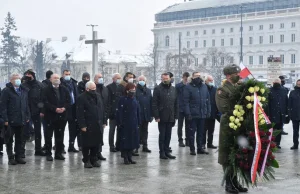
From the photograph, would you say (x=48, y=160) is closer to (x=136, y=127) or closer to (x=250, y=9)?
(x=136, y=127)

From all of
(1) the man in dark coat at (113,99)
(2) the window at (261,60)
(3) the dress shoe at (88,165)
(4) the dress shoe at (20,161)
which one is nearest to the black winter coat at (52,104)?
(4) the dress shoe at (20,161)

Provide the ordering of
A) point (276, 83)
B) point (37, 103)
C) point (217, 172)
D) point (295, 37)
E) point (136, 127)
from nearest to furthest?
point (217, 172) < point (136, 127) < point (37, 103) < point (276, 83) < point (295, 37)

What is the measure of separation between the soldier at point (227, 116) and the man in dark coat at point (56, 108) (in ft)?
15.2

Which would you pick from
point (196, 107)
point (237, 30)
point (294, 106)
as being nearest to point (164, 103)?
point (196, 107)

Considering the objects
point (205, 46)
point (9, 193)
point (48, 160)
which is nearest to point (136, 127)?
point (48, 160)

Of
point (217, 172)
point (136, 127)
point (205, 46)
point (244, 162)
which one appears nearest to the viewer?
point (244, 162)

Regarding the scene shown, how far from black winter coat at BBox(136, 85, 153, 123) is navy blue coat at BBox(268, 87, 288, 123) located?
10.3 feet

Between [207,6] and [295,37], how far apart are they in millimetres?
23574

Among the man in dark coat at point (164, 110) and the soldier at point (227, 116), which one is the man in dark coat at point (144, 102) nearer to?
the man in dark coat at point (164, 110)

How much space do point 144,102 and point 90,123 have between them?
3.08m

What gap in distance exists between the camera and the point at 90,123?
41.7 feet

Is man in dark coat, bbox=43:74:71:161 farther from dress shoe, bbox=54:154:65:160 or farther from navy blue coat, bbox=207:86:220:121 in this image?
navy blue coat, bbox=207:86:220:121

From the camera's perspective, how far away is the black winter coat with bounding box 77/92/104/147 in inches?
497

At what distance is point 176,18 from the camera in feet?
479
